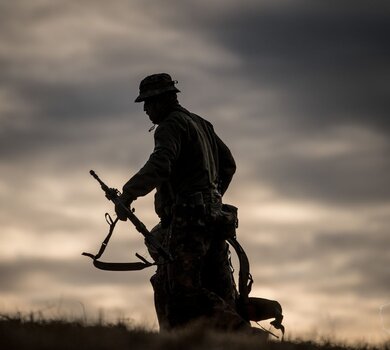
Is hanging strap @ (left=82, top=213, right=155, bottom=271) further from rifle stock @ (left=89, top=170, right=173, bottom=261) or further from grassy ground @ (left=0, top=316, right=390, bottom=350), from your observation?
grassy ground @ (left=0, top=316, right=390, bottom=350)

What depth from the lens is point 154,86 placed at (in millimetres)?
13766

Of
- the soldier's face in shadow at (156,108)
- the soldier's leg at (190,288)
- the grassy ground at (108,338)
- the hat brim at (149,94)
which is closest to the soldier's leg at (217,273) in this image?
the soldier's leg at (190,288)

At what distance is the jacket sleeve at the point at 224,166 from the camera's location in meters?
14.5

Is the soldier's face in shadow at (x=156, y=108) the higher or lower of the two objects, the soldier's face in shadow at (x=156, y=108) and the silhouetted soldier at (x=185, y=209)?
the higher

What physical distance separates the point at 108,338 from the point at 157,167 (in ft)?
12.4

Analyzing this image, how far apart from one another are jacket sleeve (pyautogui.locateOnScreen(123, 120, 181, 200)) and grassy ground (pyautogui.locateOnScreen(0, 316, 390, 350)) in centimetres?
276

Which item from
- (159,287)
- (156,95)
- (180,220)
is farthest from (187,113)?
(159,287)

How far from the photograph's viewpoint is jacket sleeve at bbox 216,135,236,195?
14.5 m

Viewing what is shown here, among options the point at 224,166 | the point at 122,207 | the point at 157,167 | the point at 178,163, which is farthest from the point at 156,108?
the point at 122,207

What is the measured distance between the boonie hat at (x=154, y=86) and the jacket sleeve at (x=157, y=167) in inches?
24.7

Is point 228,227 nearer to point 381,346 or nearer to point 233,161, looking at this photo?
point 233,161

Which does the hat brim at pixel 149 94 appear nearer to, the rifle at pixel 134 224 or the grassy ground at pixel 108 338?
the rifle at pixel 134 224

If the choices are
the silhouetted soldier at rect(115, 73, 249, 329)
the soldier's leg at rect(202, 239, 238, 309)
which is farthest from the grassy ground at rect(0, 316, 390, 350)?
the soldier's leg at rect(202, 239, 238, 309)

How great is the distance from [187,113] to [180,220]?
4.68 ft
